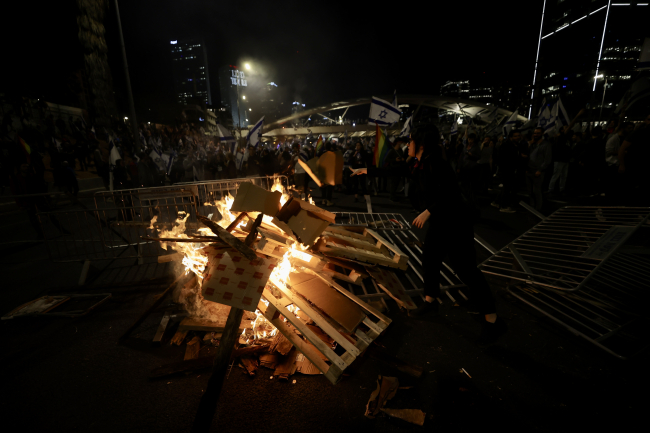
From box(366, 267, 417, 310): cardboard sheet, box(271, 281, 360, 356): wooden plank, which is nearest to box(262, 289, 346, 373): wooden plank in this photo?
box(271, 281, 360, 356): wooden plank

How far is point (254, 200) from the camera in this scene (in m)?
3.51

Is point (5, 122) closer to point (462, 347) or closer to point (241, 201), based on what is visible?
point (241, 201)

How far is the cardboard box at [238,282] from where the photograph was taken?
8.73 ft

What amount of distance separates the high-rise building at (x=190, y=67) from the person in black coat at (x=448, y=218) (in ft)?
511

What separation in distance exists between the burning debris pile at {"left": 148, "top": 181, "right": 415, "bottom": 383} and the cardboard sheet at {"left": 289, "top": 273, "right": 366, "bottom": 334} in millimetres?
12

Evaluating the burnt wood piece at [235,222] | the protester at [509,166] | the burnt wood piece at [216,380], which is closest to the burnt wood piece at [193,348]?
the burnt wood piece at [216,380]

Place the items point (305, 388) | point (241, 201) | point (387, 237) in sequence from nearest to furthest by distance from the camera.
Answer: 1. point (305, 388)
2. point (241, 201)
3. point (387, 237)

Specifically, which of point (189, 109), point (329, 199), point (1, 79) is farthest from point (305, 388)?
point (189, 109)

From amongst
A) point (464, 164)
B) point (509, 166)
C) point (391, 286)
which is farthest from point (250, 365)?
point (464, 164)

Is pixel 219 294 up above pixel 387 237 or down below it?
above

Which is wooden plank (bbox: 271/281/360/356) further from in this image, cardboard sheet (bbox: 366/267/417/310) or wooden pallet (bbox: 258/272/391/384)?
cardboard sheet (bbox: 366/267/417/310)

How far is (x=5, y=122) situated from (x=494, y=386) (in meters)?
17.5

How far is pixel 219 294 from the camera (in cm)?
268

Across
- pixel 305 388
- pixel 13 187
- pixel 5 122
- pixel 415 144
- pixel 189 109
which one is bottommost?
pixel 305 388
